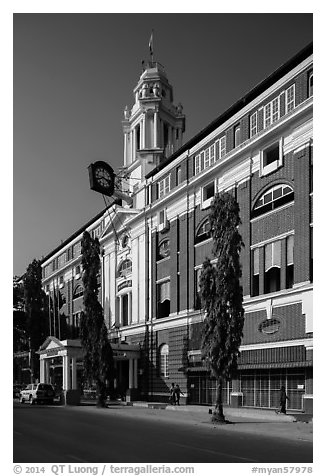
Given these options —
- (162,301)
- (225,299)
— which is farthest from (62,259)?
(225,299)

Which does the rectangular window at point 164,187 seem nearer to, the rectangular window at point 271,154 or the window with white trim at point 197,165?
the window with white trim at point 197,165

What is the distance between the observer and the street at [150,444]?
17.1 meters

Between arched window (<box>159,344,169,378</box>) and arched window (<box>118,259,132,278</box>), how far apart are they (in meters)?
10.1

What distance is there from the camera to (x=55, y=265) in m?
87.6

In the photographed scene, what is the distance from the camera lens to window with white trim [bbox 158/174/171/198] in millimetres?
53625

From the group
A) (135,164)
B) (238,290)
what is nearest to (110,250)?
(135,164)

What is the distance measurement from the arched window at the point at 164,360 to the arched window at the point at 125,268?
10.1m

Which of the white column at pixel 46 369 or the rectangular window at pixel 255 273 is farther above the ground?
the rectangular window at pixel 255 273

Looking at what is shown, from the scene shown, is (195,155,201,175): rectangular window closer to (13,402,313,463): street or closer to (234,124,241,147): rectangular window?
(234,124,241,147): rectangular window

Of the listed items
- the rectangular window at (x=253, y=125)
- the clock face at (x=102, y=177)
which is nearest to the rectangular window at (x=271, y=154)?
the rectangular window at (x=253, y=125)
